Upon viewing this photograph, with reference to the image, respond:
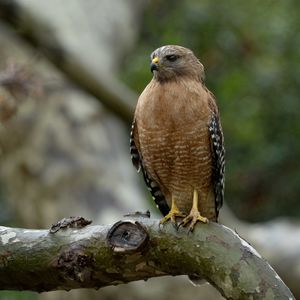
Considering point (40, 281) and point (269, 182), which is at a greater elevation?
point (269, 182)

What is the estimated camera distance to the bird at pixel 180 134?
5387 millimetres

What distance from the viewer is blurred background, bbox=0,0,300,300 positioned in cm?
926

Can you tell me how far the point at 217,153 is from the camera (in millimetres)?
5605

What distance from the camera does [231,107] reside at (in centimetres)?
1266

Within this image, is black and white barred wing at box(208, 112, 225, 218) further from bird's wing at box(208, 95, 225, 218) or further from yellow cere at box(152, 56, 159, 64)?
yellow cere at box(152, 56, 159, 64)

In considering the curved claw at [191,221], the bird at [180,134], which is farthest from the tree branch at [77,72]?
the curved claw at [191,221]

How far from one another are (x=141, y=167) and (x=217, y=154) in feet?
1.97

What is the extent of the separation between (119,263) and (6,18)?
4652 millimetres

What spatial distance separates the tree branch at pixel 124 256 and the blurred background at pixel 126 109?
1690 millimetres

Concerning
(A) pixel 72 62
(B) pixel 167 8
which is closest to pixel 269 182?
(B) pixel 167 8

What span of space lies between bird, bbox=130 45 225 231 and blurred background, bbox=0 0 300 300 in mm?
920

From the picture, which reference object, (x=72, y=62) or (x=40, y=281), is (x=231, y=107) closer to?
(x=72, y=62)

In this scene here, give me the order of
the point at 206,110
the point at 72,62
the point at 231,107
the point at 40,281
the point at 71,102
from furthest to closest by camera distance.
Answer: the point at 231,107
the point at 71,102
the point at 72,62
the point at 206,110
the point at 40,281

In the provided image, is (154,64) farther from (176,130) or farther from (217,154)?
(217,154)
